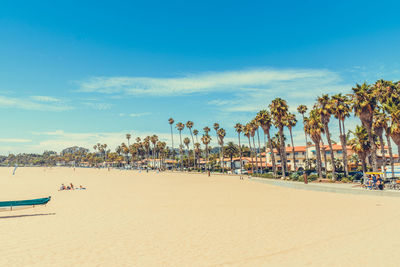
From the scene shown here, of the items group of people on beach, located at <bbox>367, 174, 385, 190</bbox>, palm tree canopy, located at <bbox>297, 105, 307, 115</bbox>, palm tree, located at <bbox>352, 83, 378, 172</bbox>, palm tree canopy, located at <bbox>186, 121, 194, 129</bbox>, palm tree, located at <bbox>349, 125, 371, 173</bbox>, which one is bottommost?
group of people on beach, located at <bbox>367, 174, 385, 190</bbox>

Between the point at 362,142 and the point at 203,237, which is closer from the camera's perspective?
the point at 203,237

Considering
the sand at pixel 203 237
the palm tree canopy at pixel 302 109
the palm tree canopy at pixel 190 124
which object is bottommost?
the sand at pixel 203 237

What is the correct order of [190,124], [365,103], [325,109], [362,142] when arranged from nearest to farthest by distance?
[365,103], [325,109], [362,142], [190,124]

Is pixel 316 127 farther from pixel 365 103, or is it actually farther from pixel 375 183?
pixel 375 183

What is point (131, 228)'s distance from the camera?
13.2 m

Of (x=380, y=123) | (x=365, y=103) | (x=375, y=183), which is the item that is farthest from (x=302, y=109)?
(x=375, y=183)

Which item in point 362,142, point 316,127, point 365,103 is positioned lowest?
point 362,142

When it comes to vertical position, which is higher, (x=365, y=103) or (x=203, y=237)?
(x=365, y=103)

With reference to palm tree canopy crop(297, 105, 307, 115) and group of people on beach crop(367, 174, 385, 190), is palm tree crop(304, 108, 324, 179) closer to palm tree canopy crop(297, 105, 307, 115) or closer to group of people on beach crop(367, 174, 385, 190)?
palm tree canopy crop(297, 105, 307, 115)

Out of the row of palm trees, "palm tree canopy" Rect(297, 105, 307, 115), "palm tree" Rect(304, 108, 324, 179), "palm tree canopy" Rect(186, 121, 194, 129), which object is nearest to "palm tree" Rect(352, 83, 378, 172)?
the row of palm trees

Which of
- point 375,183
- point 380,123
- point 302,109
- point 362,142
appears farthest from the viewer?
point 302,109

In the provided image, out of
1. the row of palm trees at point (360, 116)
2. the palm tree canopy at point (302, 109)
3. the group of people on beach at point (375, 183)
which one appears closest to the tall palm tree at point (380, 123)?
the row of palm trees at point (360, 116)

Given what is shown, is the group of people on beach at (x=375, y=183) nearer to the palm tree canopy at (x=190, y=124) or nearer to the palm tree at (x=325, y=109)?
the palm tree at (x=325, y=109)

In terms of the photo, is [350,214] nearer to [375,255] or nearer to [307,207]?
[307,207]
